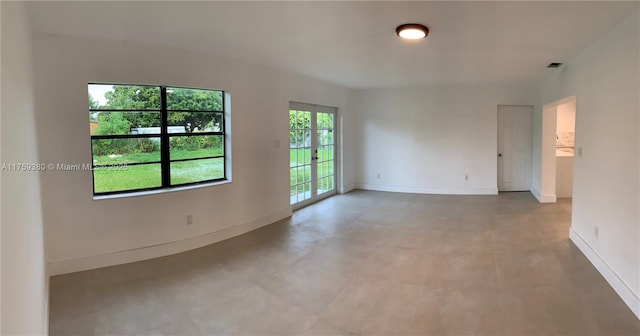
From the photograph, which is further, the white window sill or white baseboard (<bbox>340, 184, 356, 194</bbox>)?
white baseboard (<bbox>340, 184, 356, 194</bbox>)

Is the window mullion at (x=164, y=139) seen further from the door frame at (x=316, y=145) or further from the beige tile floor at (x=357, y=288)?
the door frame at (x=316, y=145)

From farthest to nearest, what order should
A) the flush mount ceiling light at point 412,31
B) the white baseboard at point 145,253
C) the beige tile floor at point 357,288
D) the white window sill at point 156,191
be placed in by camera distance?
the white window sill at point 156,191 → the white baseboard at point 145,253 → the flush mount ceiling light at point 412,31 → the beige tile floor at point 357,288

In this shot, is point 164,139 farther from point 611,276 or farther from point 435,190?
point 435,190

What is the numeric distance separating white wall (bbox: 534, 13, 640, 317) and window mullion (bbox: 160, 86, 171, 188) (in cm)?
443

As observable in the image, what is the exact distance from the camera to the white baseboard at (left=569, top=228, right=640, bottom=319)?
111 inches

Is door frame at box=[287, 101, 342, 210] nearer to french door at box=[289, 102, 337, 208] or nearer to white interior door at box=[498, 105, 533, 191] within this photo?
french door at box=[289, 102, 337, 208]

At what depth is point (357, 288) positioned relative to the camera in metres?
3.20

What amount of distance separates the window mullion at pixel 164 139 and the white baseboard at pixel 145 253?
0.71m

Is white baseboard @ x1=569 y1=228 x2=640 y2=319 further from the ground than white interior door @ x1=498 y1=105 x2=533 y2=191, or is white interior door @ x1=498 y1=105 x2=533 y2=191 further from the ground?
white interior door @ x1=498 y1=105 x2=533 y2=191

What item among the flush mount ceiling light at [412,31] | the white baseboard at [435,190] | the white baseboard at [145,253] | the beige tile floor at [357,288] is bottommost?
the beige tile floor at [357,288]

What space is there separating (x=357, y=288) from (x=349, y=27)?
91.9 inches

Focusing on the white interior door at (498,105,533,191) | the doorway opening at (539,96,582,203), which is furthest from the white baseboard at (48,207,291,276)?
the white interior door at (498,105,533,191)

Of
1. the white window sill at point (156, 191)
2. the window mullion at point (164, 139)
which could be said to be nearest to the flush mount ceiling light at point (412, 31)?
the window mullion at point (164, 139)

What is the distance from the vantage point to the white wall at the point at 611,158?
9.50 ft
